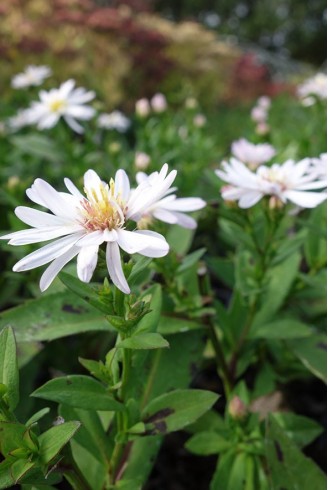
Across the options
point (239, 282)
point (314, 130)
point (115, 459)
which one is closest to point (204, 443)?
point (115, 459)

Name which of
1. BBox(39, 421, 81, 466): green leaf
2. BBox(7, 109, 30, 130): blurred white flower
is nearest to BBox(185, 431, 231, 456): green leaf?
BBox(39, 421, 81, 466): green leaf

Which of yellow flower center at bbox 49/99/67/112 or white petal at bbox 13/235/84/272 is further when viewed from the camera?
yellow flower center at bbox 49/99/67/112

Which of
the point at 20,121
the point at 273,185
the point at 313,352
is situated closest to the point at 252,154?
the point at 273,185

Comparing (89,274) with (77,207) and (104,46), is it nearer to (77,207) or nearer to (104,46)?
(77,207)

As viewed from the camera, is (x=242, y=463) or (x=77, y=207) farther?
(x=242, y=463)

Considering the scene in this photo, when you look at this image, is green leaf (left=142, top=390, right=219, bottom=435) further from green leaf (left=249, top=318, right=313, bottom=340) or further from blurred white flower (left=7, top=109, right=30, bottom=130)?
blurred white flower (left=7, top=109, right=30, bottom=130)

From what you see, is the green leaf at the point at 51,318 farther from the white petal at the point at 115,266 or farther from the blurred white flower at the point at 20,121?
the blurred white flower at the point at 20,121
